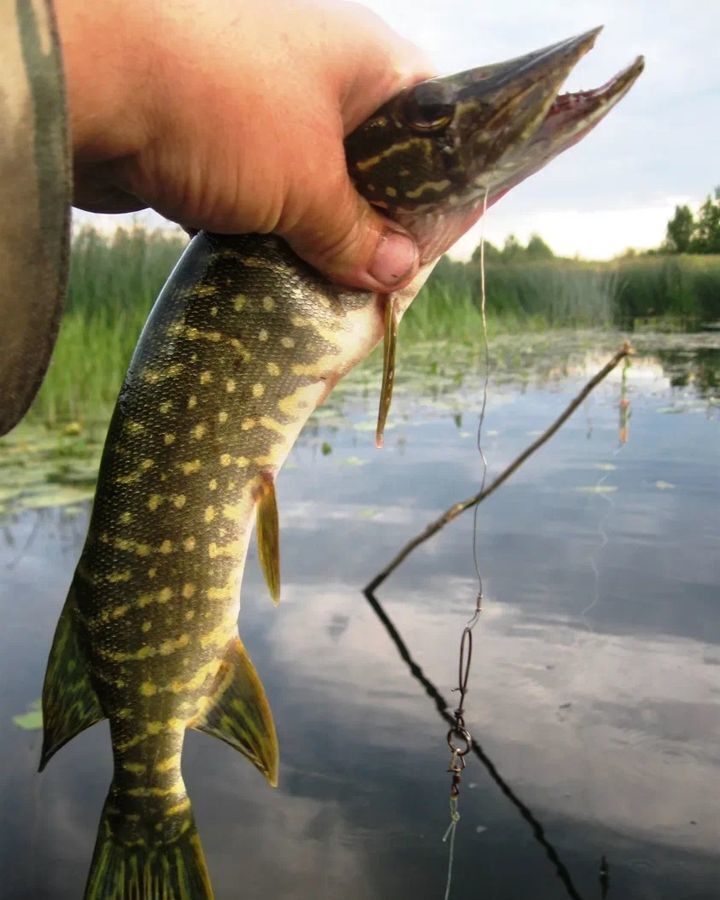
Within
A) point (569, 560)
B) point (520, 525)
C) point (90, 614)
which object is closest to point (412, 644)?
point (569, 560)

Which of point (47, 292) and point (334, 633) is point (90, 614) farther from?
point (334, 633)

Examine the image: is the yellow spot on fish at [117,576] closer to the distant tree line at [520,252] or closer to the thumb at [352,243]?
the thumb at [352,243]

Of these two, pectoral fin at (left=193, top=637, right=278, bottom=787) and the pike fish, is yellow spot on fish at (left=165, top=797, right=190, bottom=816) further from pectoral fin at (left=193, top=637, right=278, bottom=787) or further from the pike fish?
pectoral fin at (left=193, top=637, right=278, bottom=787)

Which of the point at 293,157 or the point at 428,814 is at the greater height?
the point at 293,157

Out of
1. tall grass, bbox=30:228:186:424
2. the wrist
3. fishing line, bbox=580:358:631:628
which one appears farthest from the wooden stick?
tall grass, bbox=30:228:186:424

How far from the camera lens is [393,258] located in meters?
1.38

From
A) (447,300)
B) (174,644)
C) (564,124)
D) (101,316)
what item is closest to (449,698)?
(174,644)

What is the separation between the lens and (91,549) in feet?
5.01

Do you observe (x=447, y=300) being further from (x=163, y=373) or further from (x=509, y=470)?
(x=163, y=373)

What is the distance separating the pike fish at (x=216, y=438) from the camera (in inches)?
52.0

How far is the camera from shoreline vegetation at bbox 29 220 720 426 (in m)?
6.87

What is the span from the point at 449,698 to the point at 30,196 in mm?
2704

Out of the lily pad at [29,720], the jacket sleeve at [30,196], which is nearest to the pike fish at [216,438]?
the jacket sleeve at [30,196]

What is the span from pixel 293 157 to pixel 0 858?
86.7 inches
